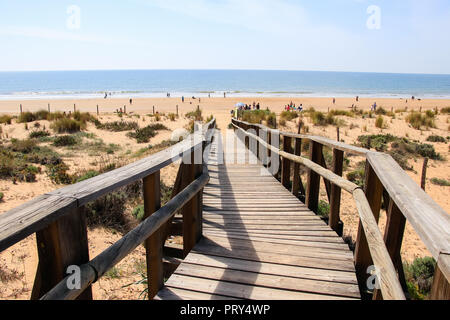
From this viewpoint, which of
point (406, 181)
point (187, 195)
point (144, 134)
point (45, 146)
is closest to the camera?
point (406, 181)

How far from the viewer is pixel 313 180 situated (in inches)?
173

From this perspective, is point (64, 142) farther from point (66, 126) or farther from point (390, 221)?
point (390, 221)

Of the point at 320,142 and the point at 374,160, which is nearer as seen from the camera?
the point at 374,160

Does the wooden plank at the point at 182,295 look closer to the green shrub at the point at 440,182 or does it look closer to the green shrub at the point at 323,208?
the green shrub at the point at 323,208

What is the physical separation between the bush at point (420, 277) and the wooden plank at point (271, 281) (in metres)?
2.81

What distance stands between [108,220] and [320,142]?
14.1ft

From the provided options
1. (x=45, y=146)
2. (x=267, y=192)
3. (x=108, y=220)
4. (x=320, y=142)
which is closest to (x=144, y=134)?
(x=45, y=146)

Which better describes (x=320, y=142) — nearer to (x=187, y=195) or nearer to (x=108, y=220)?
(x=187, y=195)

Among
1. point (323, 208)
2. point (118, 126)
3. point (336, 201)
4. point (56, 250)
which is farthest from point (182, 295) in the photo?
point (118, 126)

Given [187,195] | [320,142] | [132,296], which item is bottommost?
[132,296]

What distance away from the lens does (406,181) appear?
67.9 inches

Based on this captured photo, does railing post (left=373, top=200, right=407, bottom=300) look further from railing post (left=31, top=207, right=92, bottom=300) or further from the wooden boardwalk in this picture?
railing post (left=31, top=207, right=92, bottom=300)

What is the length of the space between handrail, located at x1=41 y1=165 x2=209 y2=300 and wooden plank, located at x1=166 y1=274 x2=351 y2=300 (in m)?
0.62
